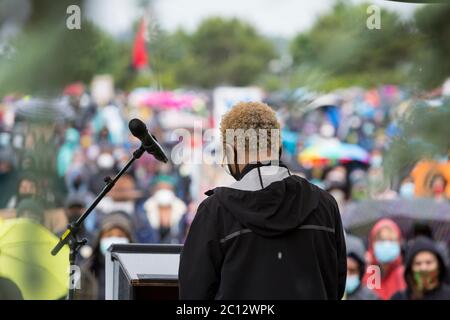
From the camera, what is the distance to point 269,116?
2.89 metres

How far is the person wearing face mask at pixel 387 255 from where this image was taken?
7059mm

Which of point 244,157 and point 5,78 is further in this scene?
point 5,78

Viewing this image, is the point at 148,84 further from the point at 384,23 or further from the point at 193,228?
the point at 193,228

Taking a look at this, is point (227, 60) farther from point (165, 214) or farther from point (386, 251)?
point (386, 251)

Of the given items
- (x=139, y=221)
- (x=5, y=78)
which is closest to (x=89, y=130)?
(x=139, y=221)

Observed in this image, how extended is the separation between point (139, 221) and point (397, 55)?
10.8ft

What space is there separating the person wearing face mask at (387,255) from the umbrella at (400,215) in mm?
107

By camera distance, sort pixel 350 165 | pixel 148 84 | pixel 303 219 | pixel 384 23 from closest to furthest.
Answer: pixel 303 219, pixel 384 23, pixel 350 165, pixel 148 84

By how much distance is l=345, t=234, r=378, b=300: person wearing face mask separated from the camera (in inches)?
249

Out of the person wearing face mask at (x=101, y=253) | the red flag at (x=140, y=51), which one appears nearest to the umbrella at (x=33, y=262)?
the person wearing face mask at (x=101, y=253)

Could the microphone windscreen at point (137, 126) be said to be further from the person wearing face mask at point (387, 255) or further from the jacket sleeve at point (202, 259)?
the person wearing face mask at point (387, 255)

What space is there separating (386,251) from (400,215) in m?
0.52

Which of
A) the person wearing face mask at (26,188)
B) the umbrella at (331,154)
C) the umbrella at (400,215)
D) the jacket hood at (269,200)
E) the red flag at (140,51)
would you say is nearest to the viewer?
the jacket hood at (269,200)

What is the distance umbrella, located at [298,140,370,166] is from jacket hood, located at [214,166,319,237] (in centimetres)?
873
